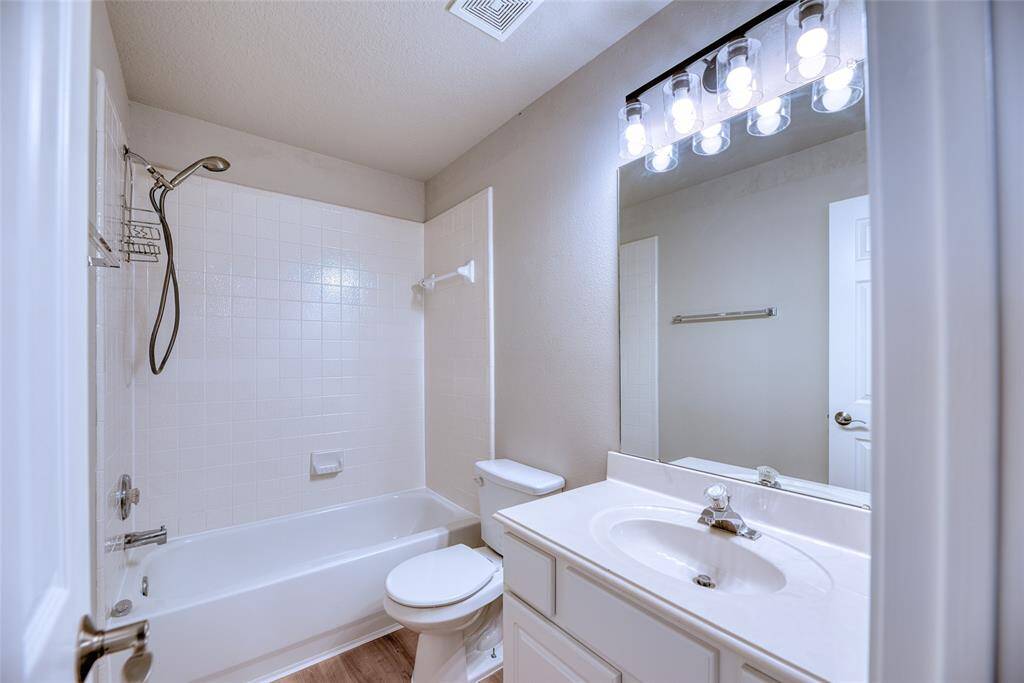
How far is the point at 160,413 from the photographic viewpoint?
197 cm

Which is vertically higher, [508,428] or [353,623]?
[508,428]

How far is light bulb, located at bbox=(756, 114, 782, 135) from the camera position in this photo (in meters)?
1.14

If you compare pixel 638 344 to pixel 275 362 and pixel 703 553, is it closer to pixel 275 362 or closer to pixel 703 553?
pixel 703 553

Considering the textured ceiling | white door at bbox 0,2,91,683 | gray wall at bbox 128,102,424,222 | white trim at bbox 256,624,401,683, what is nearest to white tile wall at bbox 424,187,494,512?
gray wall at bbox 128,102,424,222

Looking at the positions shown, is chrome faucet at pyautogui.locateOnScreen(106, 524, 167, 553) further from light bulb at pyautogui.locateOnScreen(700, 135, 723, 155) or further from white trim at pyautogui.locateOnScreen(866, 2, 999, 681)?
light bulb at pyautogui.locateOnScreen(700, 135, 723, 155)

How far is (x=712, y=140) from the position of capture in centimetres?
128

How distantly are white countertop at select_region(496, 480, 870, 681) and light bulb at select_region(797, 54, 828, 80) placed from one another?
3.80 feet

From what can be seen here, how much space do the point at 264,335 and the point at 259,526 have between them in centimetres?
99

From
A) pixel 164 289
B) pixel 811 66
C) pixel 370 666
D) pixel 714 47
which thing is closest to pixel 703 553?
pixel 811 66

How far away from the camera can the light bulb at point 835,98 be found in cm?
102

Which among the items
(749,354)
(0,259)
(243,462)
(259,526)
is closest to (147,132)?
(243,462)

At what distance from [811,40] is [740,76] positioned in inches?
6.6

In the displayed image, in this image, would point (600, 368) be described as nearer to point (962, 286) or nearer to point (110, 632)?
point (962, 286)

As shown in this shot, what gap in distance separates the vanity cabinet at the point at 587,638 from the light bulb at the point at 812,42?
1.34 metres
